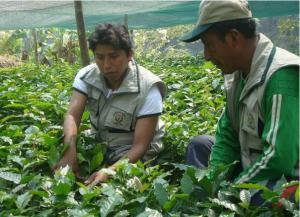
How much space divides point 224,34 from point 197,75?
376 cm

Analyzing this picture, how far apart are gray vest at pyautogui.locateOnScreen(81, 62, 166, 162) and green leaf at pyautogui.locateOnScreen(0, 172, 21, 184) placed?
75cm

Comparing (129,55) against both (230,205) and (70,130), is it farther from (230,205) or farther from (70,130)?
(230,205)

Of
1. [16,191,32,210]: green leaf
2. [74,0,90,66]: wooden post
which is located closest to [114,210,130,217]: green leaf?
[16,191,32,210]: green leaf

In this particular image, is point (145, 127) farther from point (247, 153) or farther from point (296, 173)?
point (296, 173)

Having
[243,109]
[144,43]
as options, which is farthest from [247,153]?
[144,43]

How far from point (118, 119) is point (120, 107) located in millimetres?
76

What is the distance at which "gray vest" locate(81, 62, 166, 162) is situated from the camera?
2.90 metres

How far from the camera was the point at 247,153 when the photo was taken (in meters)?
2.20

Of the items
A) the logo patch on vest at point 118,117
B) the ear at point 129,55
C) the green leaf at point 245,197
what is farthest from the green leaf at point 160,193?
the ear at point 129,55

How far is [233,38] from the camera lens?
203 centimetres

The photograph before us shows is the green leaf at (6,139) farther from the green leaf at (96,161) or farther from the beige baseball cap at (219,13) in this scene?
the beige baseball cap at (219,13)

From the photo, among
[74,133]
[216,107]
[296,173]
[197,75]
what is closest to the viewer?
[296,173]

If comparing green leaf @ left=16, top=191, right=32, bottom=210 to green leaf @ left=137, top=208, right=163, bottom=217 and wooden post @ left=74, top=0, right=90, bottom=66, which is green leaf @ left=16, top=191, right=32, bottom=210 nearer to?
green leaf @ left=137, top=208, right=163, bottom=217

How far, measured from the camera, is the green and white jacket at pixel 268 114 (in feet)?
6.15
